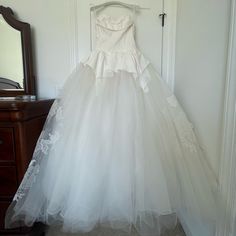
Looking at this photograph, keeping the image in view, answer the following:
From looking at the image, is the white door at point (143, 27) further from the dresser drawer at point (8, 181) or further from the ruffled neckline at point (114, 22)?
the dresser drawer at point (8, 181)

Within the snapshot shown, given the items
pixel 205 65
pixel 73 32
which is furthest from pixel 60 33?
pixel 205 65

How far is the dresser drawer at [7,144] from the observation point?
95 centimetres

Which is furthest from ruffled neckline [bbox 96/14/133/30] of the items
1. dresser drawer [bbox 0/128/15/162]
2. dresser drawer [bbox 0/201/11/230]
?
dresser drawer [bbox 0/201/11/230]

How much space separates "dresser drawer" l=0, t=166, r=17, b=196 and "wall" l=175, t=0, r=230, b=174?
3.15 ft

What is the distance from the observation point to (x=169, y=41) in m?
1.40

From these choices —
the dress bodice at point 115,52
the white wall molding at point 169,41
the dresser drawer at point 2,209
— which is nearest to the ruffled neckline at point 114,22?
the dress bodice at point 115,52

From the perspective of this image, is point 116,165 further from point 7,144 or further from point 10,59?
point 10,59

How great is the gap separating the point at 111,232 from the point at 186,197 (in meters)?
0.55

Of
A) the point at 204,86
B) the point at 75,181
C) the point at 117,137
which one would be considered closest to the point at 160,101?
the point at 204,86

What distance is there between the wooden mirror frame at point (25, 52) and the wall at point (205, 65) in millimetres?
1013

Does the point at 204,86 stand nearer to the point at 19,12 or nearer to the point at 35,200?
the point at 35,200

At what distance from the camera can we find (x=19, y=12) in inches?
53.8

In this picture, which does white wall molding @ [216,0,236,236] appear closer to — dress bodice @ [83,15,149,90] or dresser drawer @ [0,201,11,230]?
dress bodice @ [83,15,149,90]

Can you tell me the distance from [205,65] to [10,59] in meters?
1.21
